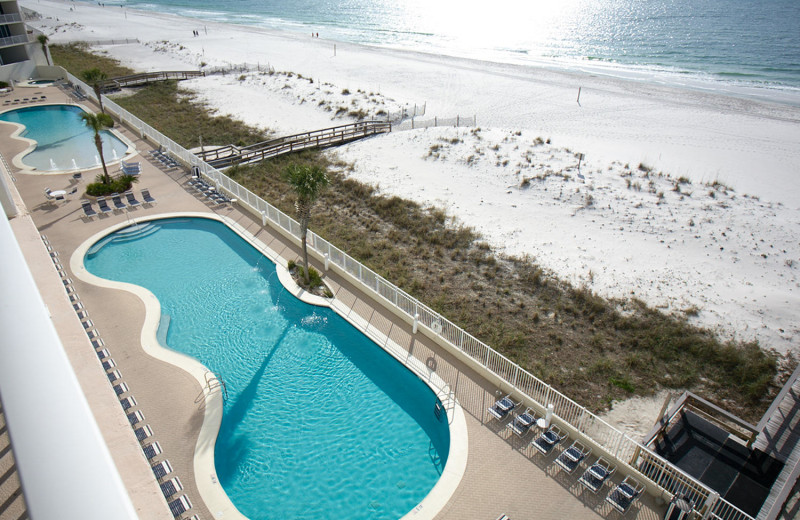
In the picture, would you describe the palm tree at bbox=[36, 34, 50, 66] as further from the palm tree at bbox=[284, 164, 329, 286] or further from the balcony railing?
the palm tree at bbox=[284, 164, 329, 286]

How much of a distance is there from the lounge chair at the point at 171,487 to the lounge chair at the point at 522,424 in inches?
344

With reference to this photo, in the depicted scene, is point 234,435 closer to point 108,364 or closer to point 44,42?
point 108,364

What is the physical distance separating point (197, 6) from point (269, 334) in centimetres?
16449

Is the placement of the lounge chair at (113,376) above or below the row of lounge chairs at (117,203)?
below

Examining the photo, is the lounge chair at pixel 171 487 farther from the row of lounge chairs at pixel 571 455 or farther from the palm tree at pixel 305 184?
the palm tree at pixel 305 184

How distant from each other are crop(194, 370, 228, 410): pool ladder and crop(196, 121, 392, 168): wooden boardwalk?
21054 mm

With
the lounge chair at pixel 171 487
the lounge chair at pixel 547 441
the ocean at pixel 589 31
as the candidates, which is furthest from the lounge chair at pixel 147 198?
the ocean at pixel 589 31

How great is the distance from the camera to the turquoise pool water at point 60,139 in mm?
32375

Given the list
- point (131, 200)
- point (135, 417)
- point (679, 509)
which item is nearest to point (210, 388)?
point (135, 417)

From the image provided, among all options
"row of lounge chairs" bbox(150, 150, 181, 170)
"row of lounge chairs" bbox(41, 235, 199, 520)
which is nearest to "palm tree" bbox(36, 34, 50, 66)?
"row of lounge chairs" bbox(150, 150, 181, 170)

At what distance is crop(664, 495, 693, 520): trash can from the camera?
1072 centimetres

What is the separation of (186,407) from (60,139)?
32356 mm

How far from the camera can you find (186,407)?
1435 cm

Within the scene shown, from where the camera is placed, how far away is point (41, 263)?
19.5 meters
